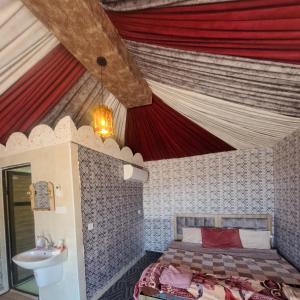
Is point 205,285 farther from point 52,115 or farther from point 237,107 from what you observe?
point 52,115

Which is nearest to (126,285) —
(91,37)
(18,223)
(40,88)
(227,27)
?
(18,223)

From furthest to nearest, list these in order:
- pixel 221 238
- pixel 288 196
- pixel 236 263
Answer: pixel 221 238 → pixel 288 196 → pixel 236 263

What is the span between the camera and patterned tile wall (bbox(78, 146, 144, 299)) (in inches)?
112

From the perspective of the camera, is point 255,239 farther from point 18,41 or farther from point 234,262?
point 18,41

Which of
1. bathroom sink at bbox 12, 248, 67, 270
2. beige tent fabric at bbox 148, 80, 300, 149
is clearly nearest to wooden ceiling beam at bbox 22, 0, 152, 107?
beige tent fabric at bbox 148, 80, 300, 149

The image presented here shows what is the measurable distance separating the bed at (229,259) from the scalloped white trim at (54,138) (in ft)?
6.58

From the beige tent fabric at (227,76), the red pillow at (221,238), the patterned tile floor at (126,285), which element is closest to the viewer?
the beige tent fabric at (227,76)

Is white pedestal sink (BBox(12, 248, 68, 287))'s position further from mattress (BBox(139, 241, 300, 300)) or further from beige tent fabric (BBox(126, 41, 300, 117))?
beige tent fabric (BBox(126, 41, 300, 117))

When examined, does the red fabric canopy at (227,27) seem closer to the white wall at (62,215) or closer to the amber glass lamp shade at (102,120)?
the amber glass lamp shade at (102,120)

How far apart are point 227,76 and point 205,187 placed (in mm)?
3096

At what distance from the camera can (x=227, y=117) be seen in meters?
2.82

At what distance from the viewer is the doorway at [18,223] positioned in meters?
3.36

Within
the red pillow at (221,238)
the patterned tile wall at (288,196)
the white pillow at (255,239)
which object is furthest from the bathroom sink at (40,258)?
the patterned tile wall at (288,196)

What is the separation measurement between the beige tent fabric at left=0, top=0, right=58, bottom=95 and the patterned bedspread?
3236 millimetres
